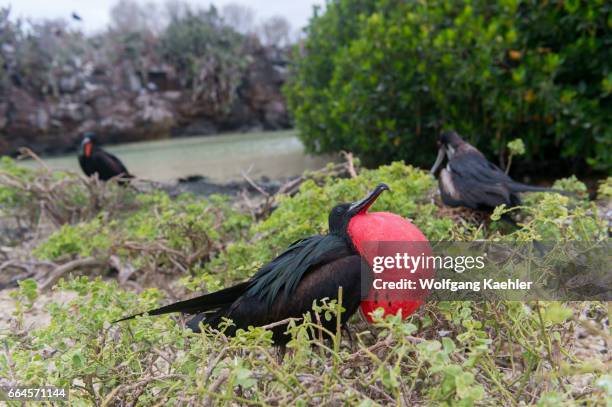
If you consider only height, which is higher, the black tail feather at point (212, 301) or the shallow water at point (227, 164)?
the black tail feather at point (212, 301)

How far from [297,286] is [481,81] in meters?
2.94

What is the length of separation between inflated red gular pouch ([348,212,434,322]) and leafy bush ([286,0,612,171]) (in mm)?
2600

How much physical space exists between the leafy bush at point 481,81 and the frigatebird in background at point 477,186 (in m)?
1.09

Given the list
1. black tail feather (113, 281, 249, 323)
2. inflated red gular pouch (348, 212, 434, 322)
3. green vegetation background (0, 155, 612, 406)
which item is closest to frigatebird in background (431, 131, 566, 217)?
green vegetation background (0, 155, 612, 406)

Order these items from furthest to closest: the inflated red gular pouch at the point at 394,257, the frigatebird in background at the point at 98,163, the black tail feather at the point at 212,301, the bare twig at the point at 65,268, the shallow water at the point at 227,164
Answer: the shallow water at the point at 227,164, the frigatebird in background at the point at 98,163, the bare twig at the point at 65,268, the black tail feather at the point at 212,301, the inflated red gular pouch at the point at 394,257

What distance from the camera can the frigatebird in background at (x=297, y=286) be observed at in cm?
113

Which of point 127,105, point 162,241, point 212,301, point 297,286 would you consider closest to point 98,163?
point 162,241

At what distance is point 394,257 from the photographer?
1.10m

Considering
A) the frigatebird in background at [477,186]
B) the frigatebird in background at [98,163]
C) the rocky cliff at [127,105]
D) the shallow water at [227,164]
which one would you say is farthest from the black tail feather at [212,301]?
the rocky cliff at [127,105]

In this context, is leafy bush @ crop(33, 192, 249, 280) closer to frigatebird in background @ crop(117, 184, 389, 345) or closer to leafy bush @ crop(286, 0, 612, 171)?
frigatebird in background @ crop(117, 184, 389, 345)

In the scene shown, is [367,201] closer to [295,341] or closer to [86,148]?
[295,341]

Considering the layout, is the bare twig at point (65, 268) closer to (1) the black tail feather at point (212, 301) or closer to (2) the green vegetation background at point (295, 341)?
(2) the green vegetation background at point (295, 341)

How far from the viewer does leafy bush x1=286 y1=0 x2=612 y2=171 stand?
125 inches

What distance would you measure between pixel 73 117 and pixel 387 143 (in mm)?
12967
